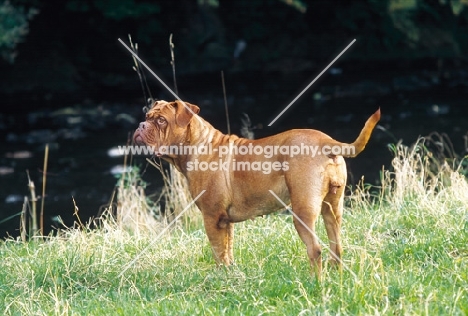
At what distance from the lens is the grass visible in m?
4.57

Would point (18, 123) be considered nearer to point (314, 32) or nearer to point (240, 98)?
point (240, 98)

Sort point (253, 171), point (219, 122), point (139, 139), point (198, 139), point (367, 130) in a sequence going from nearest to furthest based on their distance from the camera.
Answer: point (367, 130) → point (253, 171) → point (139, 139) → point (198, 139) → point (219, 122)

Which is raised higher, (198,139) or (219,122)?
(198,139)

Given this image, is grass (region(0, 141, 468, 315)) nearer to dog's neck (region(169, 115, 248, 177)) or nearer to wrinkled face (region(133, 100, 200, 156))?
dog's neck (region(169, 115, 248, 177))

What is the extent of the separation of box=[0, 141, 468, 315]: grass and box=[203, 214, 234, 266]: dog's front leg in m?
0.11

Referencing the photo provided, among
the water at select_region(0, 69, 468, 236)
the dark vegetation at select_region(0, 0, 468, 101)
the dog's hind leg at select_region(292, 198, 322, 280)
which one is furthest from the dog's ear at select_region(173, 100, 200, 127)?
the dark vegetation at select_region(0, 0, 468, 101)

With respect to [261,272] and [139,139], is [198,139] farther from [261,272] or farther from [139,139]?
[261,272]

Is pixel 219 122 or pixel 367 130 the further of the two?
pixel 219 122

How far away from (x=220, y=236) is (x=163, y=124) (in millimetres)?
866

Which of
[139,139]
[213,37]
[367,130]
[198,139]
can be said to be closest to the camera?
[367,130]

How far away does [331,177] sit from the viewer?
4.98m

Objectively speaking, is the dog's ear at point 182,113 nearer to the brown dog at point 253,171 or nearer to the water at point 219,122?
the brown dog at point 253,171

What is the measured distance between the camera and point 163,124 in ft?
17.7

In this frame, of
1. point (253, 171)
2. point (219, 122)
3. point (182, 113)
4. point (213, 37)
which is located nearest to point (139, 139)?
point (182, 113)
